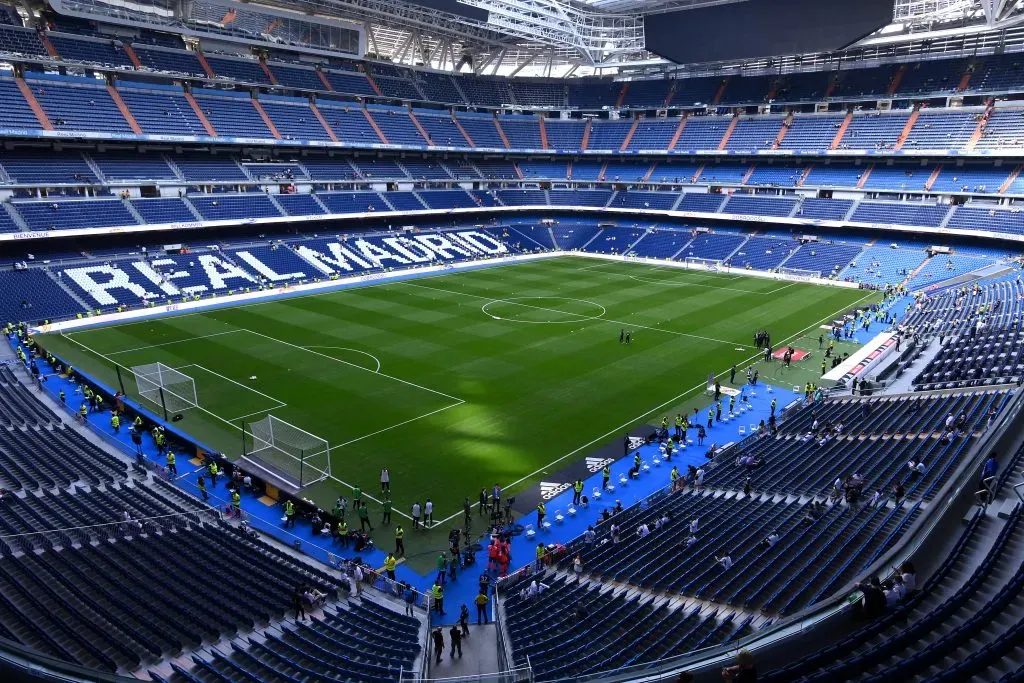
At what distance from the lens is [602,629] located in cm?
1202

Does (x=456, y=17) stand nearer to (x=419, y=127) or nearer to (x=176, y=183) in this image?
(x=419, y=127)

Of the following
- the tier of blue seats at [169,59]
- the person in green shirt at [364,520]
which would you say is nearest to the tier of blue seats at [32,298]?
the tier of blue seats at [169,59]

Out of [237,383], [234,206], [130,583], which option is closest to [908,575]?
[130,583]

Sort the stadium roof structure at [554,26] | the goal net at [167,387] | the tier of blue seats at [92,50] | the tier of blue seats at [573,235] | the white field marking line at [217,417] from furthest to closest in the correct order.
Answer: the tier of blue seats at [573,235] < the tier of blue seats at [92,50] < the stadium roof structure at [554,26] < the goal net at [167,387] < the white field marking line at [217,417]

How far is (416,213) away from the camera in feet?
218

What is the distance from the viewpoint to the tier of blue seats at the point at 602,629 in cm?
1056

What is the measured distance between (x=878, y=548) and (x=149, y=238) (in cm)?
5420

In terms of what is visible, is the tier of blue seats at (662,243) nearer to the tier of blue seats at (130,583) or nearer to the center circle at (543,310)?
the center circle at (543,310)

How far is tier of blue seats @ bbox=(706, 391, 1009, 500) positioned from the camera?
672 inches

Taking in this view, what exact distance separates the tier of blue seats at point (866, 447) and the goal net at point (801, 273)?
3361 centimetres

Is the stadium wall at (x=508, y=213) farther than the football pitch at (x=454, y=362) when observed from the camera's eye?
Yes

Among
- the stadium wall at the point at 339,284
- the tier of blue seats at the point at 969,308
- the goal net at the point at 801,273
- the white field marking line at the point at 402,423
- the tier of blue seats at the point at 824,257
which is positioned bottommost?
the white field marking line at the point at 402,423

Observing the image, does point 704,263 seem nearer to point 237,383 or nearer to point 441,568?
point 237,383

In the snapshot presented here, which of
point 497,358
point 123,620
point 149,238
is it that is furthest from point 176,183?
point 123,620
